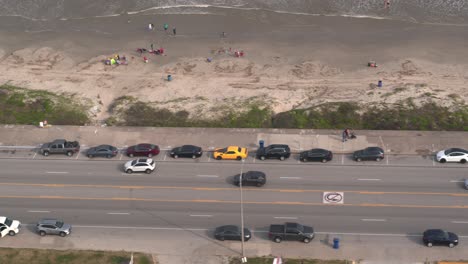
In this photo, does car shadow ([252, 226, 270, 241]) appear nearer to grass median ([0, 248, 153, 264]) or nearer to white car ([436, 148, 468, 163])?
grass median ([0, 248, 153, 264])

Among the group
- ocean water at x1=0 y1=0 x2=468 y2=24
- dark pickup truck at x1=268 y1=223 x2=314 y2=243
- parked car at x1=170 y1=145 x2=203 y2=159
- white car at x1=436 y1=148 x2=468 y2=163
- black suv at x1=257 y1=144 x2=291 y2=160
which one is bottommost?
dark pickup truck at x1=268 y1=223 x2=314 y2=243

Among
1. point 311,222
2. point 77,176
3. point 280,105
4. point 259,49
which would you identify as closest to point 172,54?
point 259,49

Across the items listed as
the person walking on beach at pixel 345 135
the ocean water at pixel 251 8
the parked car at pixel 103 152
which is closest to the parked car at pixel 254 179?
the person walking on beach at pixel 345 135

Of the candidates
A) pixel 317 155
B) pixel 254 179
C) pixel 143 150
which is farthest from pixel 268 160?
pixel 143 150

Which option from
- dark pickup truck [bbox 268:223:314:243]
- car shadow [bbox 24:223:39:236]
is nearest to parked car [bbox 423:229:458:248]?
dark pickup truck [bbox 268:223:314:243]

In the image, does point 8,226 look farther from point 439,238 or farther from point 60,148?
point 439,238

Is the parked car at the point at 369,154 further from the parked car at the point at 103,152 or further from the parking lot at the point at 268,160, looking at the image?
the parked car at the point at 103,152
